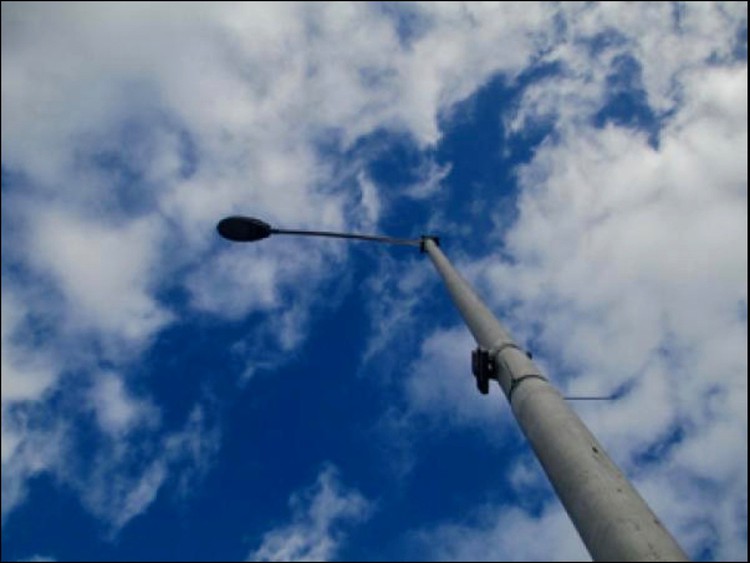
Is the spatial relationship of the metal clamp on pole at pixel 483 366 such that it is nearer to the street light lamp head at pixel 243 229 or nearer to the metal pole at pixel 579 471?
the metal pole at pixel 579 471

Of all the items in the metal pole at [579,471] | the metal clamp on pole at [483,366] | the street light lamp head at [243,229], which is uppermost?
the street light lamp head at [243,229]

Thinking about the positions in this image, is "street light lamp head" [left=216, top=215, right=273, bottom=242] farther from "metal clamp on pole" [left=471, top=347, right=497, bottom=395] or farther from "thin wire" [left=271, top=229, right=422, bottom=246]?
"metal clamp on pole" [left=471, top=347, right=497, bottom=395]

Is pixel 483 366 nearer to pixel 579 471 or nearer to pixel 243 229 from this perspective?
pixel 579 471

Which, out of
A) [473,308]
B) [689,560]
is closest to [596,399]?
[473,308]

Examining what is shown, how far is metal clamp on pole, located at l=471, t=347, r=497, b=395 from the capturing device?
604cm

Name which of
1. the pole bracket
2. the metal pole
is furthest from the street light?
the pole bracket

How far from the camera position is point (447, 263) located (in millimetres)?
8477

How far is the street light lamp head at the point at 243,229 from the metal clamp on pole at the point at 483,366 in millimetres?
5262

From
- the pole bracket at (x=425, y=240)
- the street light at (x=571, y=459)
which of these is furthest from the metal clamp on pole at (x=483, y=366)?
the pole bracket at (x=425, y=240)

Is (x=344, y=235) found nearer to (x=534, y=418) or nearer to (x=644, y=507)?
(x=534, y=418)

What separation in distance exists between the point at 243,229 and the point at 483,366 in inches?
219

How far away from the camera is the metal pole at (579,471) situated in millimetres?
3516

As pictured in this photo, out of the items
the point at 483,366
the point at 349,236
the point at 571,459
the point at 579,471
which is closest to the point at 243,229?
the point at 349,236

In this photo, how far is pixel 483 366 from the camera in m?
6.09
